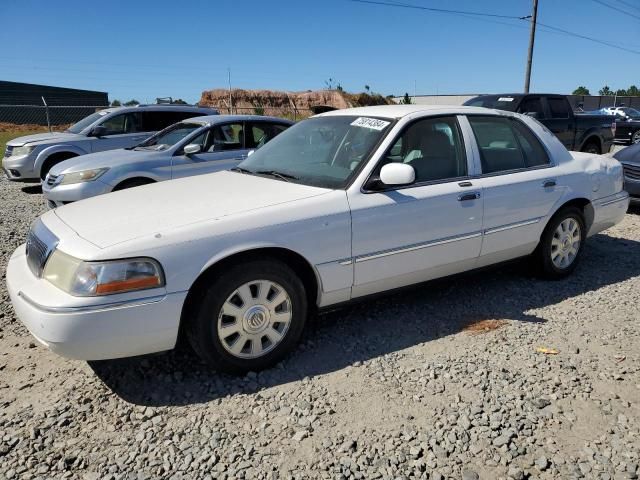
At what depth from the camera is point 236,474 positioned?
8.03 feet

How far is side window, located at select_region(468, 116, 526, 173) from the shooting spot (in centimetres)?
423

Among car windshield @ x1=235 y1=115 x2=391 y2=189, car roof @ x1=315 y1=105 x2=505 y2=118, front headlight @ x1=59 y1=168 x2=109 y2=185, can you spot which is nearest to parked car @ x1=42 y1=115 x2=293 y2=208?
front headlight @ x1=59 y1=168 x2=109 y2=185

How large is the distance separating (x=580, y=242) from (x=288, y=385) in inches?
130

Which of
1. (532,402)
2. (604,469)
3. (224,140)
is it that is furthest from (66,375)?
(224,140)

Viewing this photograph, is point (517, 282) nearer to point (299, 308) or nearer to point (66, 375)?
point (299, 308)

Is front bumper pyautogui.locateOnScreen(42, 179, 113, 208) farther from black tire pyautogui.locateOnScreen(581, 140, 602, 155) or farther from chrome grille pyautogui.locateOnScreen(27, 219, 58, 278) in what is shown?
black tire pyautogui.locateOnScreen(581, 140, 602, 155)

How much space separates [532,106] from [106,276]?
1046 centimetres

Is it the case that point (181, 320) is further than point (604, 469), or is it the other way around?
point (181, 320)

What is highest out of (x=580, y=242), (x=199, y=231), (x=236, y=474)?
(x=199, y=231)

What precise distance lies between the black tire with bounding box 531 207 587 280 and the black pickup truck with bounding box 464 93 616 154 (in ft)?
20.6

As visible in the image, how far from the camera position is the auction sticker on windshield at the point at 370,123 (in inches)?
153

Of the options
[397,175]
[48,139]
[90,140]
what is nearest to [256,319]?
[397,175]

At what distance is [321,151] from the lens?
4051mm

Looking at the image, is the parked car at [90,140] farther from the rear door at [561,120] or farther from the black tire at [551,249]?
the black tire at [551,249]
